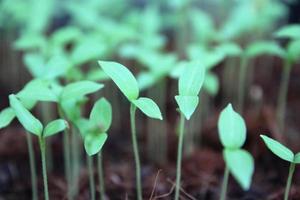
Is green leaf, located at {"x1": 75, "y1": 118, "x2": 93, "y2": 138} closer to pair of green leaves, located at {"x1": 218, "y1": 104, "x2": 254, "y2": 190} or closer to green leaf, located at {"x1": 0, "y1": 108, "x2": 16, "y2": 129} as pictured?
green leaf, located at {"x1": 0, "y1": 108, "x2": 16, "y2": 129}

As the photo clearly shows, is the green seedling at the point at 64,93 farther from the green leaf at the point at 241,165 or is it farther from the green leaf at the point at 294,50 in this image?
the green leaf at the point at 294,50

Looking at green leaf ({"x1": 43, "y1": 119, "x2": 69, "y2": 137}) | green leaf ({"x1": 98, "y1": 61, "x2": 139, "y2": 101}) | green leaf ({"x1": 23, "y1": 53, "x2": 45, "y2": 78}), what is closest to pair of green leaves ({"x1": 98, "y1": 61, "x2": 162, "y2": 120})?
green leaf ({"x1": 98, "y1": 61, "x2": 139, "y2": 101})

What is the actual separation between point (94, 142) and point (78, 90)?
0.33ft

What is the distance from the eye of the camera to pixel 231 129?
68 centimetres

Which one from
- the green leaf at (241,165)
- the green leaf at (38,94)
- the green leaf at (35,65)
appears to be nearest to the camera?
the green leaf at (241,165)

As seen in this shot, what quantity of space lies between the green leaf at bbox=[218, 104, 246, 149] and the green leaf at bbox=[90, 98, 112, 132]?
0.63 ft

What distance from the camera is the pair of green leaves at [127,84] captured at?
2.19 ft

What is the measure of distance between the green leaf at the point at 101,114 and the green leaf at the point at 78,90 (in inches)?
1.0

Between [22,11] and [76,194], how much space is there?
2.37ft

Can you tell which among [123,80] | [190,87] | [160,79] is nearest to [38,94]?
[123,80]

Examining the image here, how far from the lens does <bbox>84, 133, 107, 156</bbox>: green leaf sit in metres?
0.69

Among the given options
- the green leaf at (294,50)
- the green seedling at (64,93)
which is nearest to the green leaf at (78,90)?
the green seedling at (64,93)

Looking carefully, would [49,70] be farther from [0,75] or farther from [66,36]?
[0,75]

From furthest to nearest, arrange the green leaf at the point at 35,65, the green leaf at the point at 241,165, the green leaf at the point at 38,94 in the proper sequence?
the green leaf at the point at 35,65
the green leaf at the point at 38,94
the green leaf at the point at 241,165
